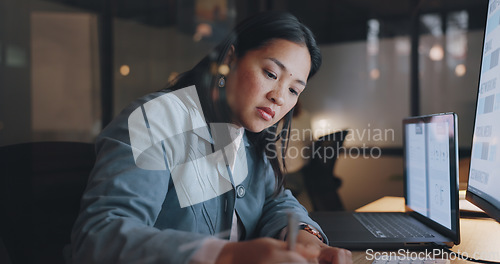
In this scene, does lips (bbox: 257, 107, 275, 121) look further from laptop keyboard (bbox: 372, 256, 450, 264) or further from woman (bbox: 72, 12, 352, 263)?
laptop keyboard (bbox: 372, 256, 450, 264)

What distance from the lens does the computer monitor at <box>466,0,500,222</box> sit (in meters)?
0.70

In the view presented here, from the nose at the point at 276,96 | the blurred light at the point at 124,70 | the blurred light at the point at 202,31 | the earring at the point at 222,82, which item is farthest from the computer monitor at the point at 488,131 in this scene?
the blurred light at the point at 202,31

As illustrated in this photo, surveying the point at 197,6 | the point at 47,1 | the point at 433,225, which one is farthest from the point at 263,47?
the point at 197,6

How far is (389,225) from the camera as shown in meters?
0.93

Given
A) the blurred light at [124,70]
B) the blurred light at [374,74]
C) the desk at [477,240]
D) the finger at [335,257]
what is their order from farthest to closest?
the blurred light at [374,74] → the blurred light at [124,70] → the desk at [477,240] → the finger at [335,257]

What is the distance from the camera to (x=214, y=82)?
2.76ft

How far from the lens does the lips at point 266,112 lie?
2.55 feet

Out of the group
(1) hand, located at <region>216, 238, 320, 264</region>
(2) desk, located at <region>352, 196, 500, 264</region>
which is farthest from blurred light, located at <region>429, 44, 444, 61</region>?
(1) hand, located at <region>216, 238, 320, 264</region>

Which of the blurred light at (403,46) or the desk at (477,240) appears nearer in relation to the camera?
the desk at (477,240)

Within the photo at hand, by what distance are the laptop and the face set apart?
287 millimetres

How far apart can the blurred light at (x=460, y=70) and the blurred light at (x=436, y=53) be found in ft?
0.41

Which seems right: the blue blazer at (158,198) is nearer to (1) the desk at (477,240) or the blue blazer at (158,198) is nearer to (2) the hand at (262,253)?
(2) the hand at (262,253)

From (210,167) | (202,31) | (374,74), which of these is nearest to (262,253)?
(210,167)

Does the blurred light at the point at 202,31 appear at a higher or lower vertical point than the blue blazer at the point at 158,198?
higher
